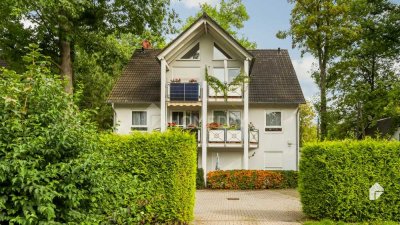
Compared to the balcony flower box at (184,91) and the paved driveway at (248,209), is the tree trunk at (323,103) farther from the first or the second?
the paved driveway at (248,209)

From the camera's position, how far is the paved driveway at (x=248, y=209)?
14.3 meters

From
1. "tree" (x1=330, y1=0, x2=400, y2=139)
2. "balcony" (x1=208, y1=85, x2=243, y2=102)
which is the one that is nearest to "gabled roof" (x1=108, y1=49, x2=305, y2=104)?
"balcony" (x1=208, y1=85, x2=243, y2=102)

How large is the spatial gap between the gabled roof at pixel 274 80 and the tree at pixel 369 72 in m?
4.21

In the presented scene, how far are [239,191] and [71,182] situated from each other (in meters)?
19.3

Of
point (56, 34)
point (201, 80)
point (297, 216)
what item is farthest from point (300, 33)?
point (297, 216)

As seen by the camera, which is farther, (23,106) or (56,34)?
(56,34)

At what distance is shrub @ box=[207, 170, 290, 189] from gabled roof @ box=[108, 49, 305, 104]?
5.69m

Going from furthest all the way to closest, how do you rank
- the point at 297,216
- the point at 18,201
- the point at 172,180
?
1. the point at 297,216
2. the point at 172,180
3. the point at 18,201

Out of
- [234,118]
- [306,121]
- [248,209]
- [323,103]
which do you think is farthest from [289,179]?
[306,121]

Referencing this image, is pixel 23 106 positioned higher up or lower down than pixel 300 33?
lower down

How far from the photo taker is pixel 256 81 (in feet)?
109

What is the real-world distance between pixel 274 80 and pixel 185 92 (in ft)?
22.9

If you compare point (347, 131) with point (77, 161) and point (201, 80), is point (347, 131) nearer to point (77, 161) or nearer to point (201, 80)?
point (201, 80)

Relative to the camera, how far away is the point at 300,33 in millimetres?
33688
